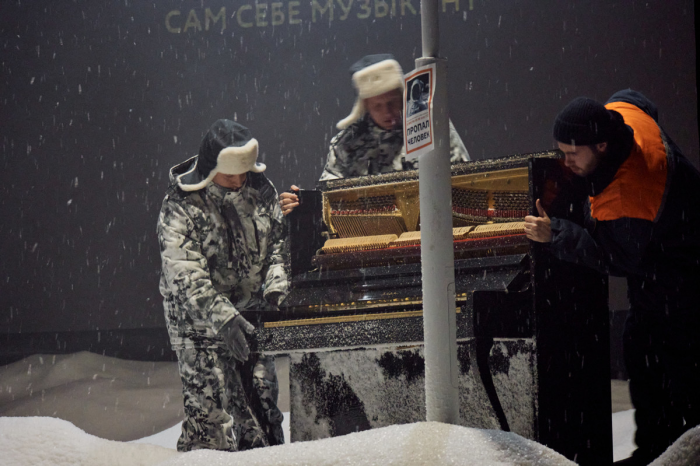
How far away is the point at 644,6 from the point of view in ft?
19.3

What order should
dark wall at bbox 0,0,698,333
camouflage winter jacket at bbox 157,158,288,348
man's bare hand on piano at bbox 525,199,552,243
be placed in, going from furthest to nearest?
dark wall at bbox 0,0,698,333
camouflage winter jacket at bbox 157,158,288,348
man's bare hand on piano at bbox 525,199,552,243

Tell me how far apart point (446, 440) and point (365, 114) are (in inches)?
95.3

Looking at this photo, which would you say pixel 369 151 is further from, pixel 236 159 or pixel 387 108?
pixel 236 159

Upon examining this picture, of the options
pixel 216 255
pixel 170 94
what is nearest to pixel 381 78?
pixel 216 255

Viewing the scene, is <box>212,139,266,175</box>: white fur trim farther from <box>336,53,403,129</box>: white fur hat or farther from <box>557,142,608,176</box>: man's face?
<box>557,142,608,176</box>: man's face

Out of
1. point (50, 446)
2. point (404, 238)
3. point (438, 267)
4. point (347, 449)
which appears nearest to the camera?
point (347, 449)

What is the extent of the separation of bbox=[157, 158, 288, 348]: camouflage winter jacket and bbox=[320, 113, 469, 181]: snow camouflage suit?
0.44 m

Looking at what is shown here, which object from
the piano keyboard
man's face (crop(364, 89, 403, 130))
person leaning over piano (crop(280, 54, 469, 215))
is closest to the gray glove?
the piano keyboard

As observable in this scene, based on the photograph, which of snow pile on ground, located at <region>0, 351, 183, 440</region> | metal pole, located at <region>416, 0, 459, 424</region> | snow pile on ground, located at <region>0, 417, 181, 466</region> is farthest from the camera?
snow pile on ground, located at <region>0, 351, 183, 440</region>

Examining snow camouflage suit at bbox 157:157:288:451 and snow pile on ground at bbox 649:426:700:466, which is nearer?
snow pile on ground at bbox 649:426:700:466

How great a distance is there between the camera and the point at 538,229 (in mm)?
3068

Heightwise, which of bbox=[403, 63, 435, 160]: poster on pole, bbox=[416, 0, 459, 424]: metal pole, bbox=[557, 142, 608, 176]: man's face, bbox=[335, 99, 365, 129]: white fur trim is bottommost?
bbox=[416, 0, 459, 424]: metal pole

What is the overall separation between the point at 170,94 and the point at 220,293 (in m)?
3.47

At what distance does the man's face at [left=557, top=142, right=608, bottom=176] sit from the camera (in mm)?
3122
